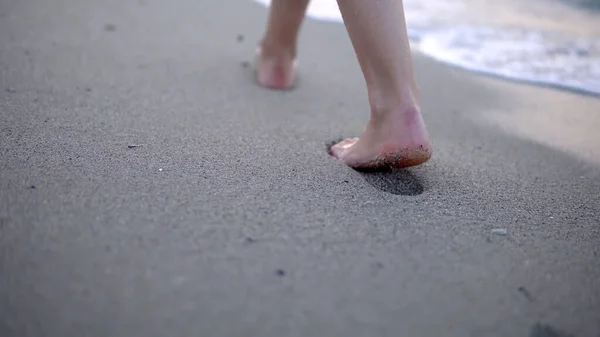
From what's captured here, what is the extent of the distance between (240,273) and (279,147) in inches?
19.5

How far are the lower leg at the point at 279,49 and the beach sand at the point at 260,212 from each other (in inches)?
2.6

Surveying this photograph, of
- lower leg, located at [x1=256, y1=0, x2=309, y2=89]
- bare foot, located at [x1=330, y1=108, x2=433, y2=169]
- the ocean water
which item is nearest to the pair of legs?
bare foot, located at [x1=330, y1=108, x2=433, y2=169]

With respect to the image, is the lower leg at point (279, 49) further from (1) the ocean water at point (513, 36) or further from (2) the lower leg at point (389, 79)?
(1) the ocean water at point (513, 36)

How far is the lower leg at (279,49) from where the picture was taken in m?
1.53

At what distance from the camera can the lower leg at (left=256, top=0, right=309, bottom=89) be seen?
5.00 ft

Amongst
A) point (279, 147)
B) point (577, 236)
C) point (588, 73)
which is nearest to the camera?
point (577, 236)

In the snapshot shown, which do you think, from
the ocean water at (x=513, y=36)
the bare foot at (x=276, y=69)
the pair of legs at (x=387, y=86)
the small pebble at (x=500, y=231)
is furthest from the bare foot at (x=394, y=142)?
the ocean water at (x=513, y=36)

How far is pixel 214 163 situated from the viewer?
1039 millimetres

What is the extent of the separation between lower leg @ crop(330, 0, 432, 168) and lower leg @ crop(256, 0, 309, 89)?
530mm

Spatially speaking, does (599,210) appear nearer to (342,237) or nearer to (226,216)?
(342,237)

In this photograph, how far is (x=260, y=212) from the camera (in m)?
0.87

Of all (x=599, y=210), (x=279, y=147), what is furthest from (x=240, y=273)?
(x=599, y=210)

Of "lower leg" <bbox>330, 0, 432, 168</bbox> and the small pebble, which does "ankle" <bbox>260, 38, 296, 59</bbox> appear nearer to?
"lower leg" <bbox>330, 0, 432, 168</bbox>

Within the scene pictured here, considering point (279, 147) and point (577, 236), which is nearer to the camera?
point (577, 236)
